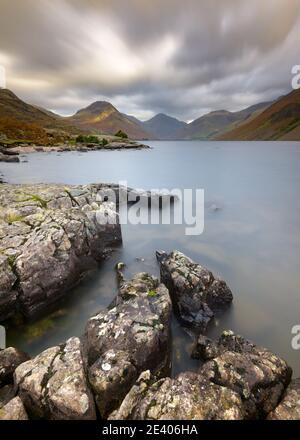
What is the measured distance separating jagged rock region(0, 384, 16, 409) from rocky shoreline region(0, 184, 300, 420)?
22 millimetres

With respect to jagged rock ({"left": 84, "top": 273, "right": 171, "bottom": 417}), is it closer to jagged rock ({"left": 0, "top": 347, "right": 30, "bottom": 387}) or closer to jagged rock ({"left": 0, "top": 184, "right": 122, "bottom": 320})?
jagged rock ({"left": 0, "top": 347, "right": 30, "bottom": 387})

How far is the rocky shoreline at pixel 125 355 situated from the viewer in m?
5.04

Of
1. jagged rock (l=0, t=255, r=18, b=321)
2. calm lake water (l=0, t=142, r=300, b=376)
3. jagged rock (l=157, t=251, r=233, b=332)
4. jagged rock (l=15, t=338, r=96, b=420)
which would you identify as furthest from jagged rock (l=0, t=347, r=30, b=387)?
jagged rock (l=157, t=251, r=233, b=332)

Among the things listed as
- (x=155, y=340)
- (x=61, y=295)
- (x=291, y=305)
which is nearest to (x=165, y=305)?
(x=155, y=340)

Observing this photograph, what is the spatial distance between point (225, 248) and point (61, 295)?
914 cm

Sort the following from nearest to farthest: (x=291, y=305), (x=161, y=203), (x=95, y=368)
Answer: (x=95, y=368), (x=291, y=305), (x=161, y=203)

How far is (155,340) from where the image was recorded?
257 inches

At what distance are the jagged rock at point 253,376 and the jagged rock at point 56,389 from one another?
2599 millimetres

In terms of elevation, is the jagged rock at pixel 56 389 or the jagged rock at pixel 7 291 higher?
the jagged rock at pixel 7 291

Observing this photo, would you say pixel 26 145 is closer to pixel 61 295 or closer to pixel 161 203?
pixel 161 203

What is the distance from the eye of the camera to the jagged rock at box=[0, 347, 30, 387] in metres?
6.07
